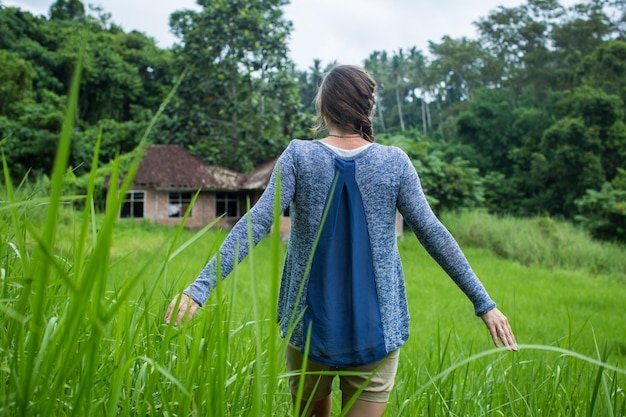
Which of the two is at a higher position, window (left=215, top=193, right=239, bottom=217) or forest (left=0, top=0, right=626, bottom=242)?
forest (left=0, top=0, right=626, bottom=242)

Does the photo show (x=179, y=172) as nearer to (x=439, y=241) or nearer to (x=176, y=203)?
(x=176, y=203)

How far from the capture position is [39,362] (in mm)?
732

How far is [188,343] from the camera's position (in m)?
1.53

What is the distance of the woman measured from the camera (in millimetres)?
1577

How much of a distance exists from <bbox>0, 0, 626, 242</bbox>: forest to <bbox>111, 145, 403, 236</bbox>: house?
0.55 m

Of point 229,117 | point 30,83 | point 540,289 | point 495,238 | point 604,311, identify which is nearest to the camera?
point 604,311

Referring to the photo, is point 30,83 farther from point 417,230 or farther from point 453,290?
point 417,230

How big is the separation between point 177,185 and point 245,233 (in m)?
15.8

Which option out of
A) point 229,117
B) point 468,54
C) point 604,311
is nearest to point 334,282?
point 604,311

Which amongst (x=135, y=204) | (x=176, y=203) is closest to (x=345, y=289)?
(x=176, y=203)

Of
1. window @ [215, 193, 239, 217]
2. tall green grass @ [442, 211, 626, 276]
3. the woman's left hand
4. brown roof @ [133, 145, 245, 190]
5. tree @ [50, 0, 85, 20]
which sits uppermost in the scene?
tree @ [50, 0, 85, 20]

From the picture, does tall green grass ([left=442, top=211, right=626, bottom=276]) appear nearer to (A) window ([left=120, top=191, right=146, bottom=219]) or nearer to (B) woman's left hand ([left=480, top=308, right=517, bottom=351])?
(A) window ([left=120, top=191, right=146, bottom=219])

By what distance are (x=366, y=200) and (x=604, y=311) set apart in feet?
26.8

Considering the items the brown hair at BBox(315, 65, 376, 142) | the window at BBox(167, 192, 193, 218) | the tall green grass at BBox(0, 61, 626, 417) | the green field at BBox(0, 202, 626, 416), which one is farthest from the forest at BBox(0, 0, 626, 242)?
the brown hair at BBox(315, 65, 376, 142)
